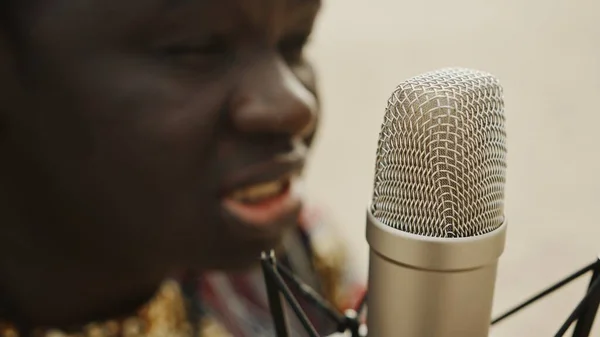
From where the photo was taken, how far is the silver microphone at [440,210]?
39cm

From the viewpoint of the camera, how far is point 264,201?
63 centimetres

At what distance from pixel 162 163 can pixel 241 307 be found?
320 millimetres

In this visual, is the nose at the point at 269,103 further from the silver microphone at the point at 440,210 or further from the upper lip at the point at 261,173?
the silver microphone at the point at 440,210

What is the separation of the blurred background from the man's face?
2.85 feet

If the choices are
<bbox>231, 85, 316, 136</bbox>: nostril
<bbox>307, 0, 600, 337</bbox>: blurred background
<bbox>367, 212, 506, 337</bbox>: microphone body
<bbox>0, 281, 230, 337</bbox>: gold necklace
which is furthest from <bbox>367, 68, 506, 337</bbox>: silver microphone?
<bbox>307, 0, 600, 337</bbox>: blurred background

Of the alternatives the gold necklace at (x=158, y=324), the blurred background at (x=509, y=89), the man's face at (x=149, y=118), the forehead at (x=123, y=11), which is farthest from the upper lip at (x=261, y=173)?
the blurred background at (x=509, y=89)

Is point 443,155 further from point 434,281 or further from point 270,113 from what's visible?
point 270,113

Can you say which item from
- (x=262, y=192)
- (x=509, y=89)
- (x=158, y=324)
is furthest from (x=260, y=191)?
(x=509, y=89)

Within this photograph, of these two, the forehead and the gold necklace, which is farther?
the gold necklace

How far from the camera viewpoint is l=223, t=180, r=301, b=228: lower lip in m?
0.60

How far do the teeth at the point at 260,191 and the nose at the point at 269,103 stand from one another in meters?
0.05

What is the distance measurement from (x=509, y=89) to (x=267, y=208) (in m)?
1.17

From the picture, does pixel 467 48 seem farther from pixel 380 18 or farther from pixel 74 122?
pixel 74 122

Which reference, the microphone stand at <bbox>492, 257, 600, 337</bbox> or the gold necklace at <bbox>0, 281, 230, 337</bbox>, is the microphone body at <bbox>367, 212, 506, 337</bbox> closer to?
the microphone stand at <bbox>492, 257, 600, 337</bbox>
